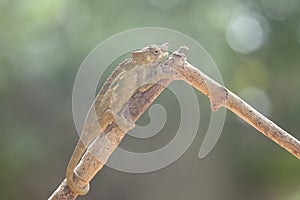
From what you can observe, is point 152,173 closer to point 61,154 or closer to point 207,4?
point 61,154

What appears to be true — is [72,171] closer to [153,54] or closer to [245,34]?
[153,54]

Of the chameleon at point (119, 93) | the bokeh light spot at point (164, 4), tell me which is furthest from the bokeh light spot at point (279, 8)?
the chameleon at point (119, 93)

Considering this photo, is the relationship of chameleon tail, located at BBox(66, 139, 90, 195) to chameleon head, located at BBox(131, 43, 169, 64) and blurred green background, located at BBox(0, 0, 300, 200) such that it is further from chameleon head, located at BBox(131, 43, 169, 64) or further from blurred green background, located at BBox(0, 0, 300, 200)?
blurred green background, located at BBox(0, 0, 300, 200)

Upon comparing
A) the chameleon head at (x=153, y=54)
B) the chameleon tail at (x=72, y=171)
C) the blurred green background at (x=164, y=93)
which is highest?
the blurred green background at (x=164, y=93)

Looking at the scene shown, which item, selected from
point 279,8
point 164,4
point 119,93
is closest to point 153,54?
point 119,93

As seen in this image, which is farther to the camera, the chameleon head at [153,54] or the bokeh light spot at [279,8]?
the bokeh light spot at [279,8]

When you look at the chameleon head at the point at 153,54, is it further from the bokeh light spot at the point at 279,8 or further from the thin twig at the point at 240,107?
the bokeh light spot at the point at 279,8
